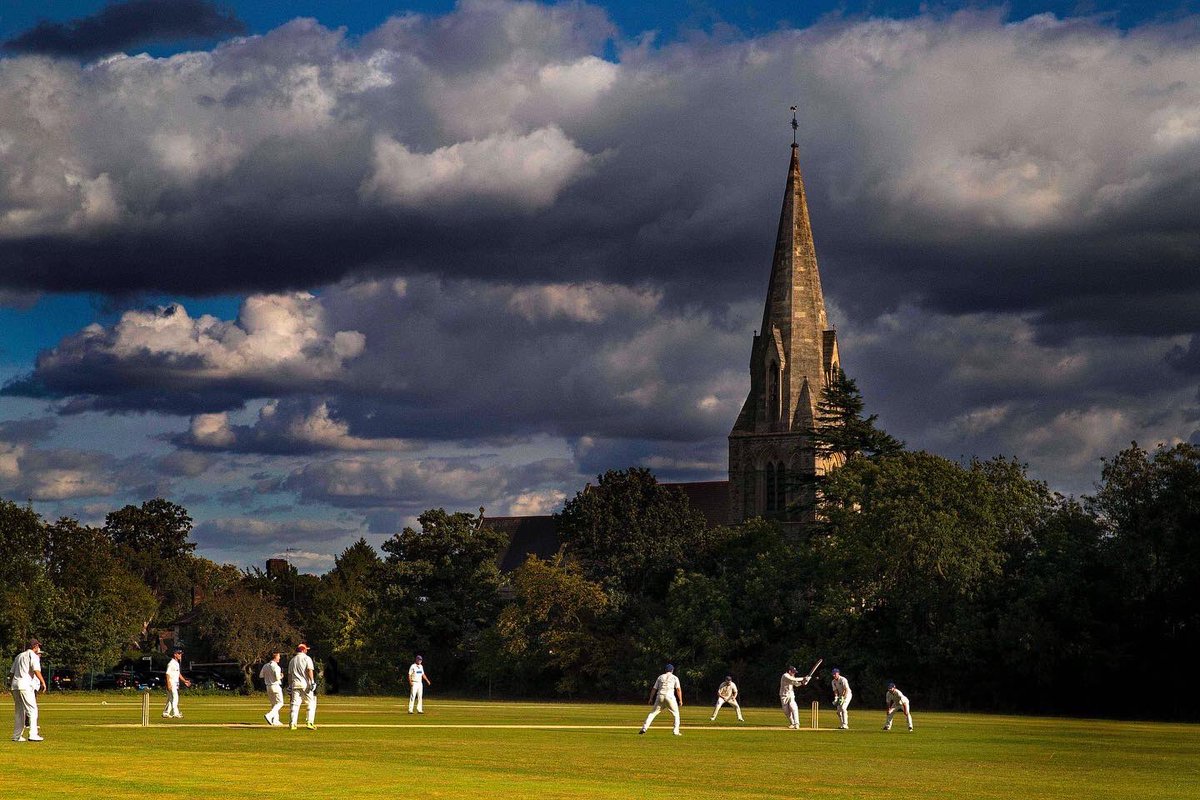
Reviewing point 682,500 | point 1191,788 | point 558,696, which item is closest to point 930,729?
point 1191,788

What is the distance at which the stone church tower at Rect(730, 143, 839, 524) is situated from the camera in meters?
129

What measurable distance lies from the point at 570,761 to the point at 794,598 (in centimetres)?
5324

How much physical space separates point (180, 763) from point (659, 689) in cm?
1723

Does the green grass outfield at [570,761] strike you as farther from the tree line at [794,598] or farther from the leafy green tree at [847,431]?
the leafy green tree at [847,431]

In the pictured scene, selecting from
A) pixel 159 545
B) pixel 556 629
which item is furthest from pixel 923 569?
pixel 159 545

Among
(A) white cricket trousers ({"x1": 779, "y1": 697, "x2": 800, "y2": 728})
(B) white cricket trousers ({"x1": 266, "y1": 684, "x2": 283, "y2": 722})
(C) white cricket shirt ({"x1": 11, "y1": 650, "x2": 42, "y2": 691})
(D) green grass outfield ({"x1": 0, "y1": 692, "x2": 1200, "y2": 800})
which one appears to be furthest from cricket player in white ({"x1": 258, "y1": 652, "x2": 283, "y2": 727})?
(A) white cricket trousers ({"x1": 779, "y1": 697, "x2": 800, "y2": 728})

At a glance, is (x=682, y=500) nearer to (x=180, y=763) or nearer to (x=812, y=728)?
(x=812, y=728)

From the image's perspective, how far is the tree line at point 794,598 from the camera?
66.3 metres

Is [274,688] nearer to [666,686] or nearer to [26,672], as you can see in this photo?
[26,672]

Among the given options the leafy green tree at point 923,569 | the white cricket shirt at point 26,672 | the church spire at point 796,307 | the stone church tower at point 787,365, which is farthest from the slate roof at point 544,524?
the white cricket shirt at point 26,672

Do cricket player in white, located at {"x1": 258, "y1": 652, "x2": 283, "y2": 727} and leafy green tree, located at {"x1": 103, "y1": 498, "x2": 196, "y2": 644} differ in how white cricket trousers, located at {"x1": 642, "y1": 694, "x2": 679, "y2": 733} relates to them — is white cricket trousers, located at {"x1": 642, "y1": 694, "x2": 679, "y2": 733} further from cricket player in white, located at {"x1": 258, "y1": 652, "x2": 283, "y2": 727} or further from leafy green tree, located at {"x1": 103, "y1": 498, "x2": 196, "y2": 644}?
leafy green tree, located at {"x1": 103, "y1": 498, "x2": 196, "y2": 644}

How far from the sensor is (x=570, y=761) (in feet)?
92.2

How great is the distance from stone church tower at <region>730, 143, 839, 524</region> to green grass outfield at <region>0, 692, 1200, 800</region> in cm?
8300

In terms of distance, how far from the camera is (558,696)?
88500 millimetres
